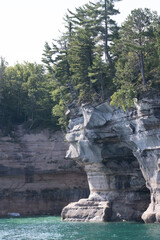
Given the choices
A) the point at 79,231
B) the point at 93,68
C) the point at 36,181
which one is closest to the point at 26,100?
the point at 36,181

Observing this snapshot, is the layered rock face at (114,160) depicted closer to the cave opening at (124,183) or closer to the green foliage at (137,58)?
the cave opening at (124,183)

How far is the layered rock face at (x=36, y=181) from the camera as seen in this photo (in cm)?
5069

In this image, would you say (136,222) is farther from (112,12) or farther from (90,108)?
(112,12)

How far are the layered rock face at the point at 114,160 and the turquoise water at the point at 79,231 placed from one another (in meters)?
2.20

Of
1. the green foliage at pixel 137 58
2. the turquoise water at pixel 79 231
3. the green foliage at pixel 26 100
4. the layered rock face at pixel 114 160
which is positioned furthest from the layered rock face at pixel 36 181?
the green foliage at pixel 137 58

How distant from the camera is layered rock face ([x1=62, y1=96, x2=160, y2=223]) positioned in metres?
36.8

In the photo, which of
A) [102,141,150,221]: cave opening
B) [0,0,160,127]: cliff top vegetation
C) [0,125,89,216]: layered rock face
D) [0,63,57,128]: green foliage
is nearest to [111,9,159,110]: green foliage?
[0,0,160,127]: cliff top vegetation

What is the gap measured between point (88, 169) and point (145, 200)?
19.9 ft

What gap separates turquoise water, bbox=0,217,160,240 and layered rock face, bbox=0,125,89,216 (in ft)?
34.0

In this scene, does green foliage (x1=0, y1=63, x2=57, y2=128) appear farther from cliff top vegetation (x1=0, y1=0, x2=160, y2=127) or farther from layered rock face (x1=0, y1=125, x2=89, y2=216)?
layered rock face (x1=0, y1=125, x2=89, y2=216)

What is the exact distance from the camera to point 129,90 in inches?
1431

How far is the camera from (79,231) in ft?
111

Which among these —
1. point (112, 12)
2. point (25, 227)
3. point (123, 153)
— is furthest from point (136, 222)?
point (112, 12)

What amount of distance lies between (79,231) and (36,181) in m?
18.4
